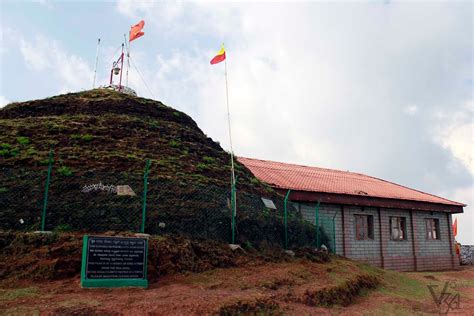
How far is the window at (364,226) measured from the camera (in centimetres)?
1997

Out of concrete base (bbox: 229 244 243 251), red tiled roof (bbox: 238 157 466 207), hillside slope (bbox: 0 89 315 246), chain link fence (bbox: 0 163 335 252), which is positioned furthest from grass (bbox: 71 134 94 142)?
red tiled roof (bbox: 238 157 466 207)

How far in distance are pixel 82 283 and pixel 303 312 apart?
A: 158 inches

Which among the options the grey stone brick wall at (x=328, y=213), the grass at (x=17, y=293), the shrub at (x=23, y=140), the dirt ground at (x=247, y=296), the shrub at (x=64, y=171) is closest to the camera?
the dirt ground at (x=247, y=296)

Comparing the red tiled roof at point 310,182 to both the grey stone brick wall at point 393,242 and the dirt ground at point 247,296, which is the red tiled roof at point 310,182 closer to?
the grey stone brick wall at point 393,242

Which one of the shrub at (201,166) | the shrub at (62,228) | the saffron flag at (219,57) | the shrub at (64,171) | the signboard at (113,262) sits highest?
the saffron flag at (219,57)

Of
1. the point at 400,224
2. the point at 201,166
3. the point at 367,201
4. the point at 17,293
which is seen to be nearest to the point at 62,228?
the point at 17,293

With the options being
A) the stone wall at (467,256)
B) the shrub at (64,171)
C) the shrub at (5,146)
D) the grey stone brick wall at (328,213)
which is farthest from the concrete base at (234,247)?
the stone wall at (467,256)

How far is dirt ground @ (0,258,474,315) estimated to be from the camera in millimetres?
6320

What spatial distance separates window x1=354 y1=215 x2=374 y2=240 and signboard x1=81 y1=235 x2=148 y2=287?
14419 mm

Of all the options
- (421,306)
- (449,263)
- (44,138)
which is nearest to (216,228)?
(421,306)

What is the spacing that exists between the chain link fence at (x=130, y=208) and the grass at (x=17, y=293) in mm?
2241

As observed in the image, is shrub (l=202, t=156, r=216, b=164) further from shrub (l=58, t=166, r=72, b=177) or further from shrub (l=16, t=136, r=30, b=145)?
shrub (l=16, t=136, r=30, b=145)

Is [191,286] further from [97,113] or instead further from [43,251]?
[97,113]

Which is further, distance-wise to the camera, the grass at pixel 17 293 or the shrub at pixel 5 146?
the shrub at pixel 5 146
